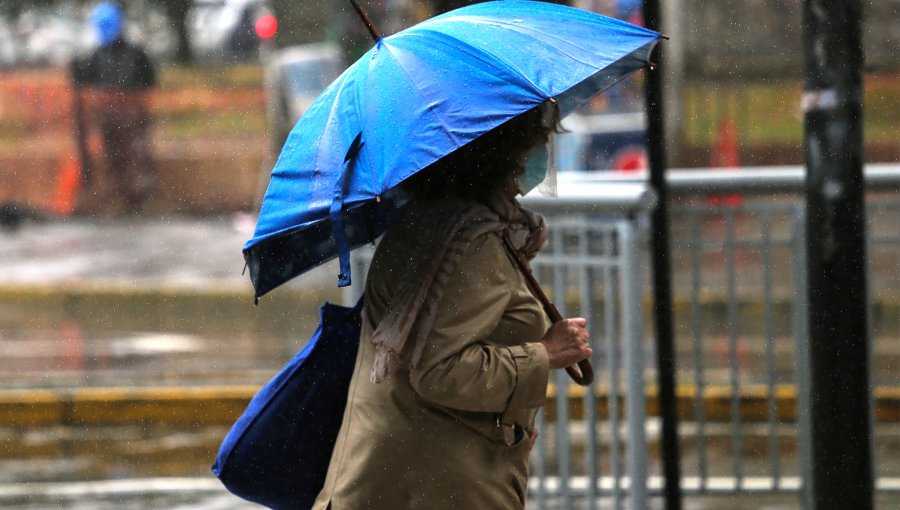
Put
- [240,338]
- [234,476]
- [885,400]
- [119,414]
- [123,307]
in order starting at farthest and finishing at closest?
[123,307], [240,338], [119,414], [885,400], [234,476]

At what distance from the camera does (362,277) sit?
4.96 meters

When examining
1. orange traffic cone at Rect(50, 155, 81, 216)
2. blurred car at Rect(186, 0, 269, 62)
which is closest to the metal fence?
orange traffic cone at Rect(50, 155, 81, 216)

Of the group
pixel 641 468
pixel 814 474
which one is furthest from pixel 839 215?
pixel 641 468

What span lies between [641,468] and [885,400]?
11.9ft

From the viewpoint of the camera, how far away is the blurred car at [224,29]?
76.2ft

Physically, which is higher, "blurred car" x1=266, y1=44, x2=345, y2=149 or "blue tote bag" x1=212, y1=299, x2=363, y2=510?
"blurred car" x1=266, y1=44, x2=345, y2=149

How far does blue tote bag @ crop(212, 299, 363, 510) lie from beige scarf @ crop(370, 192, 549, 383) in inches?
7.4

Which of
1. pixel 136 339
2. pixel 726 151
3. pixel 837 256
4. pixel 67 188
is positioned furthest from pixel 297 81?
pixel 837 256

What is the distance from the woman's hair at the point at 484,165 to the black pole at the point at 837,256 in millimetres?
1377

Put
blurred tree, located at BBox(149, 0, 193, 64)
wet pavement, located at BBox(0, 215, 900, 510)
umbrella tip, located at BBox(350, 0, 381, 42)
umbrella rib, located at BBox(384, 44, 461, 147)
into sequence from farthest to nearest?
blurred tree, located at BBox(149, 0, 193, 64)
wet pavement, located at BBox(0, 215, 900, 510)
umbrella tip, located at BBox(350, 0, 381, 42)
umbrella rib, located at BBox(384, 44, 461, 147)

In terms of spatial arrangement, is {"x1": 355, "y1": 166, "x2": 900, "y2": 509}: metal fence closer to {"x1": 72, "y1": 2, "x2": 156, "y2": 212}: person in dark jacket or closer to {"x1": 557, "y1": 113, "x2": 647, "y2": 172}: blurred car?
{"x1": 557, "y1": 113, "x2": 647, "y2": 172}: blurred car

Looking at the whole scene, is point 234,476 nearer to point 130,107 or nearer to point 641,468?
point 641,468

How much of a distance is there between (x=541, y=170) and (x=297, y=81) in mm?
14084

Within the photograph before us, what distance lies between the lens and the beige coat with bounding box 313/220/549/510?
9.18 ft
